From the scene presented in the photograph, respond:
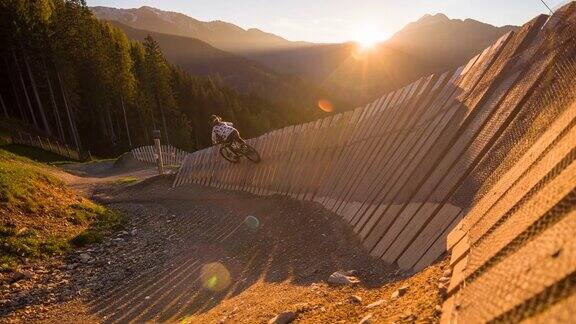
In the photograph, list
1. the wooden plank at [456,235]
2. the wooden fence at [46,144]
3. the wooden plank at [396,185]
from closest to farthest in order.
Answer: the wooden plank at [456,235] → the wooden plank at [396,185] → the wooden fence at [46,144]

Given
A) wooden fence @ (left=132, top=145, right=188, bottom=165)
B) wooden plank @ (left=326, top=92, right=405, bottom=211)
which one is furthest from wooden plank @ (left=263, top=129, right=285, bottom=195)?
wooden fence @ (left=132, top=145, right=188, bottom=165)

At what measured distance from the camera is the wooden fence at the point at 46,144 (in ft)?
94.8

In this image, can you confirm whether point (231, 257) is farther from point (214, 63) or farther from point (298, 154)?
point (214, 63)

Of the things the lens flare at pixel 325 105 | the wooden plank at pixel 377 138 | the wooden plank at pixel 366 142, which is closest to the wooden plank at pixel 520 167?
the wooden plank at pixel 377 138

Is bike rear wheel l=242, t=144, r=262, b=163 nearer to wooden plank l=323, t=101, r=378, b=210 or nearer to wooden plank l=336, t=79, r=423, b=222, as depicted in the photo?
wooden plank l=323, t=101, r=378, b=210

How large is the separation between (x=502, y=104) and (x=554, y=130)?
1.36 metres

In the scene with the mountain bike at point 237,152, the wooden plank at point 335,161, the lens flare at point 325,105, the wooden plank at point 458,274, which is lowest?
the lens flare at point 325,105

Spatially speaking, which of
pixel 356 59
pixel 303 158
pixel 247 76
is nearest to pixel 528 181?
pixel 303 158

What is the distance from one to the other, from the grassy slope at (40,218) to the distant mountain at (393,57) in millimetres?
113305

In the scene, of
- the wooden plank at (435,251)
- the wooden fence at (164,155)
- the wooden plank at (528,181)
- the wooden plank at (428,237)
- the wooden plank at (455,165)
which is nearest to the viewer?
the wooden plank at (528,181)

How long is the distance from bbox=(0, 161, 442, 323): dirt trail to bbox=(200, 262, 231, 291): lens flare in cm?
2

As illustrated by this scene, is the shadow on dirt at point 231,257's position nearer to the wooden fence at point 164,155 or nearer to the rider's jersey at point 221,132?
the rider's jersey at point 221,132

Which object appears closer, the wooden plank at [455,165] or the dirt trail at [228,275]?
the dirt trail at [228,275]

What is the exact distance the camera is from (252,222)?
8.39 m
